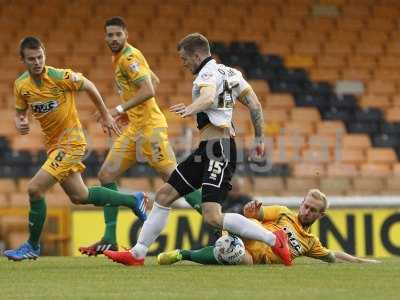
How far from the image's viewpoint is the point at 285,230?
9602mm

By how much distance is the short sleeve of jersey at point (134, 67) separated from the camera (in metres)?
10.3

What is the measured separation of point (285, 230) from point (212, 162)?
3.18 ft

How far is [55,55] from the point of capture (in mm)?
18906

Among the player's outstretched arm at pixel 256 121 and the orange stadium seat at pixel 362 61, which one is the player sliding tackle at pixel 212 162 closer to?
the player's outstretched arm at pixel 256 121

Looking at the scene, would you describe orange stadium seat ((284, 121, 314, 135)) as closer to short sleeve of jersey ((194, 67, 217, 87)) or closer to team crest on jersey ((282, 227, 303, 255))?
team crest on jersey ((282, 227, 303, 255))

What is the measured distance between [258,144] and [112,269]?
1.45 metres

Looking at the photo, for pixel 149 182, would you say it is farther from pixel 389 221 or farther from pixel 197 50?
pixel 197 50

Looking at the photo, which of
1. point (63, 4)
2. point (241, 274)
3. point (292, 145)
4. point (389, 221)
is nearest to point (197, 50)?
point (241, 274)

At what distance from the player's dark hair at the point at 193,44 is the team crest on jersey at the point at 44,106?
4.53 ft

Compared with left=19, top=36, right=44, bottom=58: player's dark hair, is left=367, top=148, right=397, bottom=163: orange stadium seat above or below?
below

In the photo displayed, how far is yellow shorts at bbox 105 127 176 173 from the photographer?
10.6m

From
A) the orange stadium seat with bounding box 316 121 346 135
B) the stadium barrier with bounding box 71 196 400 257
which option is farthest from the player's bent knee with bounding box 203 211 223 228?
the orange stadium seat with bounding box 316 121 346 135

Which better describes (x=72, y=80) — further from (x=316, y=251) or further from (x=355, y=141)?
(x=355, y=141)

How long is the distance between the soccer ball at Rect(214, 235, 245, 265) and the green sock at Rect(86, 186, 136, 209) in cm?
118
